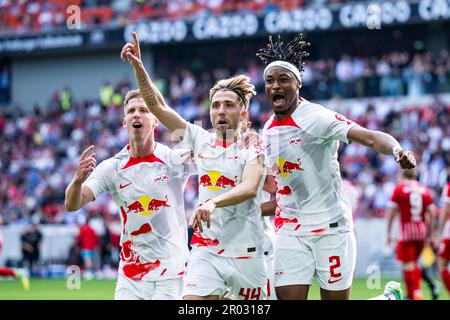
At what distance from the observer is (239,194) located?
21.7ft

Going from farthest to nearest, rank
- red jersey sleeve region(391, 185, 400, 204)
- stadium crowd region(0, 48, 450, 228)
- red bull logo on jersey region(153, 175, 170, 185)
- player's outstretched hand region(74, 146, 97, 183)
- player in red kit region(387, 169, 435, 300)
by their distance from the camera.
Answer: stadium crowd region(0, 48, 450, 228) < red jersey sleeve region(391, 185, 400, 204) < player in red kit region(387, 169, 435, 300) < red bull logo on jersey region(153, 175, 170, 185) < player's outstretched hand region(74, 146, 97, 183)

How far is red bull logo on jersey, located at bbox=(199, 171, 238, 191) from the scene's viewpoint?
23.2 feet

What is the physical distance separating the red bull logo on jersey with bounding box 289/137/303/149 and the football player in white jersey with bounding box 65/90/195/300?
0.91m

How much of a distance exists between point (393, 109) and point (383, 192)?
13.3 ft

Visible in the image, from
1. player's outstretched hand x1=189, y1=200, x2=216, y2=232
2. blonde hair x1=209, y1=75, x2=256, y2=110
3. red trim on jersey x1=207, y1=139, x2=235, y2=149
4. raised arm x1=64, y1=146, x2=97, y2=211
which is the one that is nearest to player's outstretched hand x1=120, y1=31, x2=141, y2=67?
blonde hair x1=209, y1=75, x2=256, y2=110

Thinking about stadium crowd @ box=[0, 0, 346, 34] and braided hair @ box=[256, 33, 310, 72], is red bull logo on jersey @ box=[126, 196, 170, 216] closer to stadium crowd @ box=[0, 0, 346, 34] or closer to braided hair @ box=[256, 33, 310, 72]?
braided hair @ box=[256, 33, 310, 72]

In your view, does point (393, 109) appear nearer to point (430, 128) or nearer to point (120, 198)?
point (430, 128)

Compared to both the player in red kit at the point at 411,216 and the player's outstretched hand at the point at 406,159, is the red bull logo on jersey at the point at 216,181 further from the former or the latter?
the player in red kit at the point at 411,216

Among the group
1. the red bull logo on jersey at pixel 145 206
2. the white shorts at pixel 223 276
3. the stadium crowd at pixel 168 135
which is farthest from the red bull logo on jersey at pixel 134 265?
the stadium crowd at pixel 168 135

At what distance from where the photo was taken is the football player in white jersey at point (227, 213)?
7.03 meters

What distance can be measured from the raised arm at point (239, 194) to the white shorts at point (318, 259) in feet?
2.67

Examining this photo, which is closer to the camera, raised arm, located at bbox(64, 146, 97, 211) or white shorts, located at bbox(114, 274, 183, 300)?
raised arm, located at bbox(64, 146, 97, 211)

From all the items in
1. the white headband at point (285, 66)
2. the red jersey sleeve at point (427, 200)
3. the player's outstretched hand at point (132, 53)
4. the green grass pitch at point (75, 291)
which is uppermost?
the player's outstretched hand at point (132, 53)
